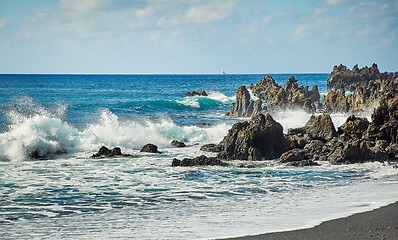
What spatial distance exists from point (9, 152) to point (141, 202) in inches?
337

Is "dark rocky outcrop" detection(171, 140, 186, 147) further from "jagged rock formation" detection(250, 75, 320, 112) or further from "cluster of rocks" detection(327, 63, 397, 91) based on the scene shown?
"cluster of rocks" detection(327, 63, 397, 91)

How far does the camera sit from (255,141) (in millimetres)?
15773

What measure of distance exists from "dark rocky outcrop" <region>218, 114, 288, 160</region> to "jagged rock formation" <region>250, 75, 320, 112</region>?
18924 mm

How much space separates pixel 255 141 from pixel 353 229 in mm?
8795

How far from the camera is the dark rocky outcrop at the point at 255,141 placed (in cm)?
1542

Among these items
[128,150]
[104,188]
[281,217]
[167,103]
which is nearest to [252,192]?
[281,217]

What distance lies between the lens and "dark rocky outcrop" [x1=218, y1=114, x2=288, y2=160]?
15.4m

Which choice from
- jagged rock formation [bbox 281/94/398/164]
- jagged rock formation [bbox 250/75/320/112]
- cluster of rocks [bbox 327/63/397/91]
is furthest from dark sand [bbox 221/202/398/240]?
cluster of rocks [bbox 327/63/397/91]

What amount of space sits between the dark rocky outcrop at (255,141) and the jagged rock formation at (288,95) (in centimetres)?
1892

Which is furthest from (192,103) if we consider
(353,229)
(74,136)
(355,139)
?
(353,229)

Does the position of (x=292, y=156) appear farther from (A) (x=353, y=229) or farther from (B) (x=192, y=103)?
(B) (x=192, y=103)

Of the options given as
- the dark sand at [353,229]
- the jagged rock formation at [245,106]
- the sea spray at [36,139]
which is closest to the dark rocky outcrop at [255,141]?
the sea spray at [36,139]

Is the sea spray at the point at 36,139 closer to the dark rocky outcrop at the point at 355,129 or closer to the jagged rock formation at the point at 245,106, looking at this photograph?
the dark rocky outcrop at the point at 355,129

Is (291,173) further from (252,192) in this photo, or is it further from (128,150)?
(128,150)
